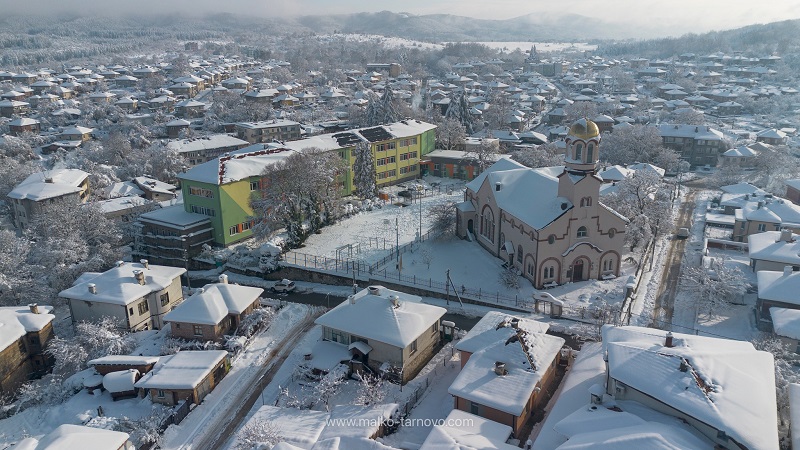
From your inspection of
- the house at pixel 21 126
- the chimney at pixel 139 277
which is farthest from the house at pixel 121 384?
the house at pixel 21 126

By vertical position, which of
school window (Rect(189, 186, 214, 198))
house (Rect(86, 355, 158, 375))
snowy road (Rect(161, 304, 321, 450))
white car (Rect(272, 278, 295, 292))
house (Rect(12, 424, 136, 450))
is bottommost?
snowy road (Rect(161, 304, 321, 450))

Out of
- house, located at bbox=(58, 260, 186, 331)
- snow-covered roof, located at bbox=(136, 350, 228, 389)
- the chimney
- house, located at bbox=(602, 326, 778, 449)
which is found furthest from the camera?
the chimney

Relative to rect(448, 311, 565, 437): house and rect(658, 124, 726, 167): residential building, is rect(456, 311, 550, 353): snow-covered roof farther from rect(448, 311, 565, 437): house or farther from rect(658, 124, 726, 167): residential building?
rect(658, 124, 726, 167): residential building

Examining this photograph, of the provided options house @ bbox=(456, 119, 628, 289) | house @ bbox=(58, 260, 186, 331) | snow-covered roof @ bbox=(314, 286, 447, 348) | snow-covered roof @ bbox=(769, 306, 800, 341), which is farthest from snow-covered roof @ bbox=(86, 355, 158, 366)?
snow-covered roof @ bbox=(769, 306, 800, 341)

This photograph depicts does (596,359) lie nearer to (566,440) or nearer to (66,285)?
(566,440)

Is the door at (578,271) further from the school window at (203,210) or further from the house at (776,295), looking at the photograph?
the school window at (203,210)

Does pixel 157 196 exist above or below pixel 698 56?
below

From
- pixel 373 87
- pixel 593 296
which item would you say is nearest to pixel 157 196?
pixel 593 296
